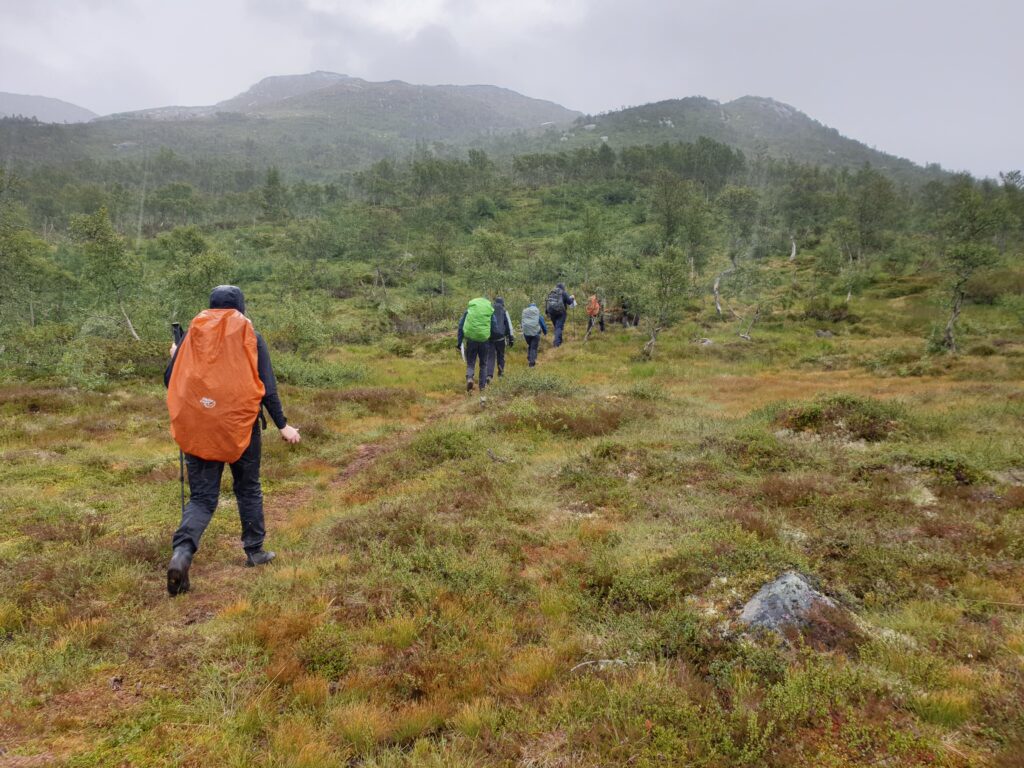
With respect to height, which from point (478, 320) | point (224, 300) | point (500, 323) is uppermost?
point (224, 300)

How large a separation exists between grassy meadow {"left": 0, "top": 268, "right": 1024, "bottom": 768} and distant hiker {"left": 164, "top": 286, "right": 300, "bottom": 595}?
2.26 ft

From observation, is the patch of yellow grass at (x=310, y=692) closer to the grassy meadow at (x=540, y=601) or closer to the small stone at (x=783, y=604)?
the grassy meadow at (x=540, y=601)

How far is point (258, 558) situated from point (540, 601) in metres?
3.15

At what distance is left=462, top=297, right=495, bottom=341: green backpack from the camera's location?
42.9ft

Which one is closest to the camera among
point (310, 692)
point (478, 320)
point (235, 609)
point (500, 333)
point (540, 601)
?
point (310, 692)

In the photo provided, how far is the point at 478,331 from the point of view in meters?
13.3

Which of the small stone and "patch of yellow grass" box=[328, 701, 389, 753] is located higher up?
the small stone

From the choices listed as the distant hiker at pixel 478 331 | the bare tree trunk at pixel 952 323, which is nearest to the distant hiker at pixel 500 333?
the distant hiker at pixel 478 331

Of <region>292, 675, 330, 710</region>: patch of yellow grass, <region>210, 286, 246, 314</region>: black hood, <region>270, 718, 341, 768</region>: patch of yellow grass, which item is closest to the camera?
<region>270, 718, 341, 768</region>: patch of yellow grass

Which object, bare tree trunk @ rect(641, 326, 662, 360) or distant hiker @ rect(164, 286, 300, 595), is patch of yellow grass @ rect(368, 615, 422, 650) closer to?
distant hiker @ rect(164, 286, 300, 595)

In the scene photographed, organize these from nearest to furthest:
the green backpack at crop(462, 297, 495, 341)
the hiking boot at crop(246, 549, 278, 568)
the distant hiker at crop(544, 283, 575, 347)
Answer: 1. the hiking boot at crop(246, 549, 278, 568)
2. the green backpack at crop(462, 297, 495, 341)
3. the distant hiker at crop(544, 283, 575, 347)

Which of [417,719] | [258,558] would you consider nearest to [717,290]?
[258,558]

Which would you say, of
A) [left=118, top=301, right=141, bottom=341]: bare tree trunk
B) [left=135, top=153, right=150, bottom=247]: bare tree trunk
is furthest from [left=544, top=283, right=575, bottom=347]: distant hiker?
[left=135, top=153, right=150, bottom=247]: bare tree trunk

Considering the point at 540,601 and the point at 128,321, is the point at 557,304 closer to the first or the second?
the point at 540,601
